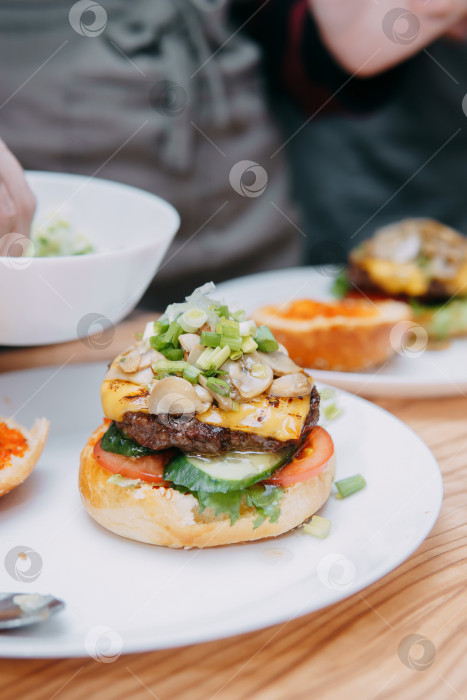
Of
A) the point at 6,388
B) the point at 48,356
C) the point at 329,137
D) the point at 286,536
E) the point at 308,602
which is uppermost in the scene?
the point at 308,602

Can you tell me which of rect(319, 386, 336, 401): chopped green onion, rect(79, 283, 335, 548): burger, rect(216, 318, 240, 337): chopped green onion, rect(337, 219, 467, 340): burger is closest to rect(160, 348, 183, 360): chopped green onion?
rect(79, 283, 335, 548): burger

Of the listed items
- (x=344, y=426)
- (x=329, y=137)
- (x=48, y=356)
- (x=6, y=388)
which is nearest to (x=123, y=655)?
(x=344, y=426)

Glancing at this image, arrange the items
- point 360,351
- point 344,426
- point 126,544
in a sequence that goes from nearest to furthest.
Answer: point 126,544, point 344,426, point 360,351

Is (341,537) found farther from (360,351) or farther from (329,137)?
(329,137)

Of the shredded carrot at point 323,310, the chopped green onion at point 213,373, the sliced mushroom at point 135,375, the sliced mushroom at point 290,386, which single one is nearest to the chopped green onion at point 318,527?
the sliced mushroom at point 290,386

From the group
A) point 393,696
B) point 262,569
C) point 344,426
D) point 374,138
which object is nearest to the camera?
point 393,696

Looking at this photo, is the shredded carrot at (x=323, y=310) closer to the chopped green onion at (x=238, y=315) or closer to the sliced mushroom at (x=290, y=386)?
the chopped green onion at (x=238, y=315)

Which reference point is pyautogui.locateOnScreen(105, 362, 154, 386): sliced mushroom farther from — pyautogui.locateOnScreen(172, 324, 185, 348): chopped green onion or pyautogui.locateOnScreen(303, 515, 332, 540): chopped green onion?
pyautogui.locateOnScreen(303, 515, 332, 540): chopped green onion
